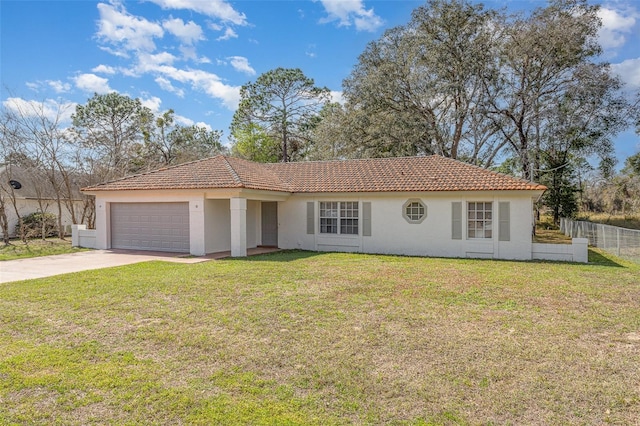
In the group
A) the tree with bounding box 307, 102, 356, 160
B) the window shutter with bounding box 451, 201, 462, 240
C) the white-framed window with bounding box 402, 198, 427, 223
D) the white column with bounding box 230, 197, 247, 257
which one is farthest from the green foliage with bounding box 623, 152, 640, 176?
the white column with bounding box 230, 197, 247, 257

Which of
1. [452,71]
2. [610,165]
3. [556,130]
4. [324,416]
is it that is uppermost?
[452,71]

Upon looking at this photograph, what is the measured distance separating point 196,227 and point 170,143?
24.7 meters

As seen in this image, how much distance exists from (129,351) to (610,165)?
115 feet

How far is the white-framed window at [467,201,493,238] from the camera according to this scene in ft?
52.7

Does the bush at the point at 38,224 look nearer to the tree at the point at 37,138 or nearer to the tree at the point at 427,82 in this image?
the tree at the point at 37,138

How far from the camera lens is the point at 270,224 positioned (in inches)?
786

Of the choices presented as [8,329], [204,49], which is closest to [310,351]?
[8,329]

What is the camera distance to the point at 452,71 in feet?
89.7

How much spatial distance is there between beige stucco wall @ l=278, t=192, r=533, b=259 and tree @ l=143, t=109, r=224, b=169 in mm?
20247

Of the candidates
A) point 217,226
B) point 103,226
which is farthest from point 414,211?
point 103,226

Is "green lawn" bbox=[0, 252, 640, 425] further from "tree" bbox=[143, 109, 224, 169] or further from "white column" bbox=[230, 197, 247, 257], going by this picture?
"tree" bbox=[143, 109, 224, 169]

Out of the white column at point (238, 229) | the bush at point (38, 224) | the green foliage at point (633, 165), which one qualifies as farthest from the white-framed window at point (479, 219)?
the green foliage at point (633, 165)

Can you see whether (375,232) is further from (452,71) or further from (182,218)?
(452,71)

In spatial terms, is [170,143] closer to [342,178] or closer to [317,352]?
[342,178]
